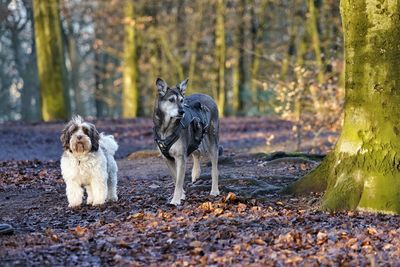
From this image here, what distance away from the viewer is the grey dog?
10273 millimetres

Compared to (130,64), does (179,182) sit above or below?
below

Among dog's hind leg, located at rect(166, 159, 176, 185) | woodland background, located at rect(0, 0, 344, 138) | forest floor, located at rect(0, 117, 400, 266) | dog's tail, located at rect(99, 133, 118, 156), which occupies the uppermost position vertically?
woodland background, located at rect(0, 0, 344, 138)

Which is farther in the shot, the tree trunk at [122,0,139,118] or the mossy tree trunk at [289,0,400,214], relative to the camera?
the tree trunk at [122,0,139,118]

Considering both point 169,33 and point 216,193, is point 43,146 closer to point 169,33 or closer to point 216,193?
point 216,193

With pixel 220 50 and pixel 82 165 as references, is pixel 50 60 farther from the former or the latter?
pixel 82 165

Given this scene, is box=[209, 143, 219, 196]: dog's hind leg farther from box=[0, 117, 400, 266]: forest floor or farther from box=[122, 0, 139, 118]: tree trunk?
box=[122, 0, 139, 118]: tree trunk

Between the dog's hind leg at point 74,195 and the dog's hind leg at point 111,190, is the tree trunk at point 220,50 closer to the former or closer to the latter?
the dog's hind leg at point 111,190

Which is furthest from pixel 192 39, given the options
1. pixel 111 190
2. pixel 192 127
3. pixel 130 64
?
pixel 192 127

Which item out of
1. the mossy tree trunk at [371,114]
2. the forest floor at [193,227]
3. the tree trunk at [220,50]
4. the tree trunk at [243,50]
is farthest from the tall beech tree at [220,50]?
the mossy tree trunk at [371,114]

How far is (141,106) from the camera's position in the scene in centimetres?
3666

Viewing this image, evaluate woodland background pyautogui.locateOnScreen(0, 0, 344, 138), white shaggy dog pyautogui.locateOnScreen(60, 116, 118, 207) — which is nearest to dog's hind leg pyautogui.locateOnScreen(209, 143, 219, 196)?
white shaggy dog pyautogui.locateOnScreen(60, 116, 118, 207)

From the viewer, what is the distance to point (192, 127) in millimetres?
10883

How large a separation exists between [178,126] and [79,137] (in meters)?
1.43

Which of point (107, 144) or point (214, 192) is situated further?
point (107, 144)
